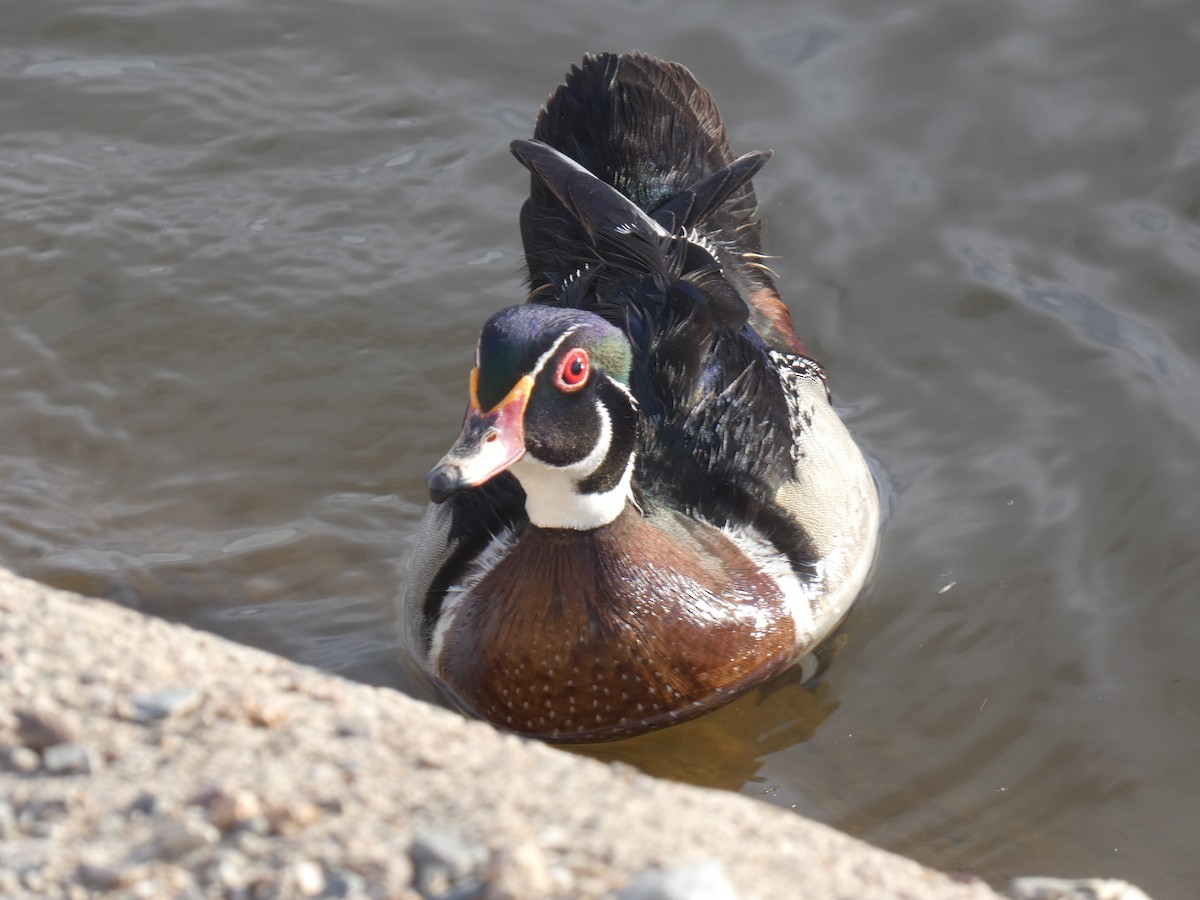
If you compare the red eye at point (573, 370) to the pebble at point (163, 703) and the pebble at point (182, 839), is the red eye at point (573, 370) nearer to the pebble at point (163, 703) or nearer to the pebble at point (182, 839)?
the pebble at point (163, 703)

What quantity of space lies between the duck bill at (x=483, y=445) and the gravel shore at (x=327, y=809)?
2.80 feet

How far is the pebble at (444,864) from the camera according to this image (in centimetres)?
251

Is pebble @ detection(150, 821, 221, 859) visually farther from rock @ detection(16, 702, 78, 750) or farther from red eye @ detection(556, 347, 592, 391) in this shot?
red eye @ detection(556, 347, 592, 391)

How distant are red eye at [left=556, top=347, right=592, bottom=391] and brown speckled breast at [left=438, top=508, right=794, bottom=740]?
53 centimetres

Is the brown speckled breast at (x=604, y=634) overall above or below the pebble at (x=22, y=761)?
below

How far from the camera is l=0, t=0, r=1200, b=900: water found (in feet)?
16.4

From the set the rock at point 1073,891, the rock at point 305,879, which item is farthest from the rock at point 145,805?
the rock at point 1073,891

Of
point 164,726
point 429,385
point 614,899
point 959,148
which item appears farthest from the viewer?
point 959,148

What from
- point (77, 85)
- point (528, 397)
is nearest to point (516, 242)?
point (77, 85)

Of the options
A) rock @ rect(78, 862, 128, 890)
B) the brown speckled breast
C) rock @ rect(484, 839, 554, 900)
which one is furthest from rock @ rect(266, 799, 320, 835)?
the brown speckled breast

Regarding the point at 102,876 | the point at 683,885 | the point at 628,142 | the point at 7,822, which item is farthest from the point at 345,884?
the point at 628,142

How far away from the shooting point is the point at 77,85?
821 cm

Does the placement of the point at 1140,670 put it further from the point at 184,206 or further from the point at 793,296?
the point at 184,206

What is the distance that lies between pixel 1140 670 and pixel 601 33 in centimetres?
461
